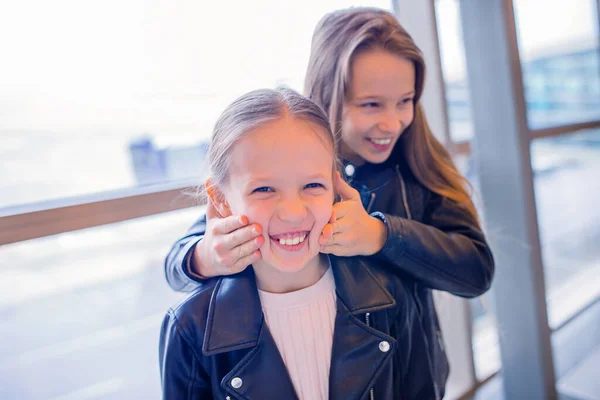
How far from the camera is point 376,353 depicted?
815 mm

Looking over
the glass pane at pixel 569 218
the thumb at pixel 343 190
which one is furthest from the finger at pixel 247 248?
the glass pane at pixel 569 218

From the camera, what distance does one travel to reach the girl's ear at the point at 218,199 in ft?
2.67

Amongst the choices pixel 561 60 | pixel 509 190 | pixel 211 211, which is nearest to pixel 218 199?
pixel 211 211

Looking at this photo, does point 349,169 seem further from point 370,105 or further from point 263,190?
point 263,190

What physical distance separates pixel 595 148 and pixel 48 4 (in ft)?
11.7

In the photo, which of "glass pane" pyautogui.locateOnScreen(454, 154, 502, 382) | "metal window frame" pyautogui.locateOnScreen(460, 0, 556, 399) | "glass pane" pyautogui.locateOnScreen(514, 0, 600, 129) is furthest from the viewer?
"glass pane" pyautogui.locateOnScreen(514, 0, 600, 129)

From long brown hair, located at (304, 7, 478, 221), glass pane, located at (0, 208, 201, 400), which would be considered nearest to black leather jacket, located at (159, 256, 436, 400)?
long brown hair, located at (304, 7, 478, 221)

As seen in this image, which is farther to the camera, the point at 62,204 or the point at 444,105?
the point at 444,105

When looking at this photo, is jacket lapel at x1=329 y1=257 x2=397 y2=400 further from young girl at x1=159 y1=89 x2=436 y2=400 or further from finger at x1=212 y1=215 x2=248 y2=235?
finger at x1=212 y1=215 x2=248 y2=235

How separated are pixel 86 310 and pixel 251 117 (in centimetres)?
88

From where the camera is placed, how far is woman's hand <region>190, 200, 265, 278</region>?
722 millimetres

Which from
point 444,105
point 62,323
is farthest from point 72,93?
point 444,105

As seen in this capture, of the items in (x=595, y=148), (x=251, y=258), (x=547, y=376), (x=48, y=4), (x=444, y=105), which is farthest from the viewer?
(x=595, y=148)

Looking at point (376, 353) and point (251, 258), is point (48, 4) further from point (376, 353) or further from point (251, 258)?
point (376, 353)
